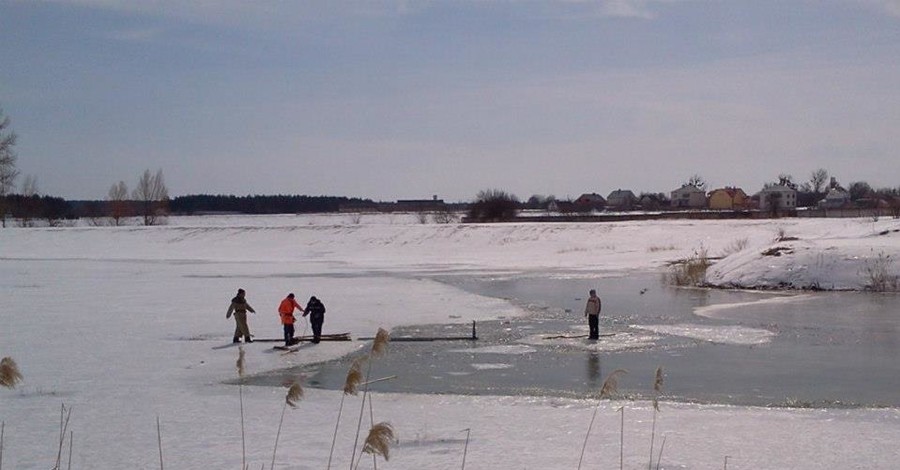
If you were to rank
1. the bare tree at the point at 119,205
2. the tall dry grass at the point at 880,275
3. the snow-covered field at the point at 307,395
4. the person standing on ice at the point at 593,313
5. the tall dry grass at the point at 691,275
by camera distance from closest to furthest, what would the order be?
1. the snow-covered field at the point at 307,395
2. the person standing on ice at the point at 593,313
3. the tall dry grass at the point at 880,275
4. the tall dry grass at the point at 691,275
5. the bare tree at the point at 119,205

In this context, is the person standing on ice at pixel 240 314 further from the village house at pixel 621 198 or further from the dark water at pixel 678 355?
the village house at pixel 621 198

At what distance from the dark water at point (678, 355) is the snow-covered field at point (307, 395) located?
41.4 inches

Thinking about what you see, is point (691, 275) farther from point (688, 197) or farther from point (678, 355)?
point (688, 197)

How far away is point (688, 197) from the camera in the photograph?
5960 inches

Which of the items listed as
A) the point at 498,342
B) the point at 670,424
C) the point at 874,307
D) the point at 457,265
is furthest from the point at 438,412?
the point at 457,265

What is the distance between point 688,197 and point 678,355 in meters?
139

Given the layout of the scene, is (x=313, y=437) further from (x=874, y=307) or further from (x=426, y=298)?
(x=874, y=307)

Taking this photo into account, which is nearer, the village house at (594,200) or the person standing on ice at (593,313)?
the person standing on ice at (593,313)

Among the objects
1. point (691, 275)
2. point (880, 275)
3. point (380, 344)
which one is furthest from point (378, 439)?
point (691, 275)

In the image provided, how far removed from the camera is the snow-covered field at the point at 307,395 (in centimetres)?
976

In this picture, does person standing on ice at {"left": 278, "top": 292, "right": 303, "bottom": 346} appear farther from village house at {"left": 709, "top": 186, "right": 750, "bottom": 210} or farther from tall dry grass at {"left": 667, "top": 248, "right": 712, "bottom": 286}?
village house at {"left": 709, "top": 186, "right": 750, "bottom": 210}

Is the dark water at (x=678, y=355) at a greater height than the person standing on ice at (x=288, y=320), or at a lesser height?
lesser

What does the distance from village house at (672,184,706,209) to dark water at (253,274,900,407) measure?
12177cm

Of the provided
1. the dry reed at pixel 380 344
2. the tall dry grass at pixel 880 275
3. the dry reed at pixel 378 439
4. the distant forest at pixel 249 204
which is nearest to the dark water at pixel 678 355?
the tall dry grass at pixel 880 275
